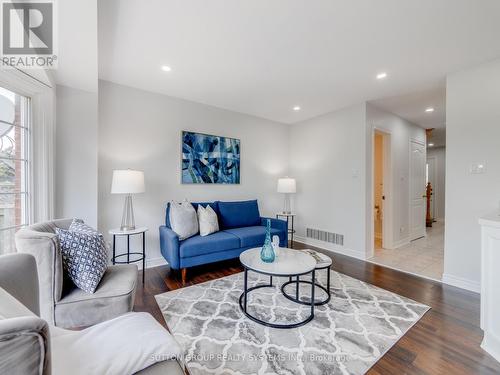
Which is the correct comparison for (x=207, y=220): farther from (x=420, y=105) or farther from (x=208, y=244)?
(x=420, y=105)

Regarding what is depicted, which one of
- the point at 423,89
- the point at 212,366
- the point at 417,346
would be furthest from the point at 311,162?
the point at 212,366

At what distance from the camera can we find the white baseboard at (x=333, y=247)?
11.6 feet

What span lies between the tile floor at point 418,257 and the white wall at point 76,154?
157 inches

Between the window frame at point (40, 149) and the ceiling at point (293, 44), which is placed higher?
the ceiling at point (293, 44)

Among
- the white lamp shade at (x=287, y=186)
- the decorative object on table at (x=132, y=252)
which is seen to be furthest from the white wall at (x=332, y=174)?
the decorative object on table at (x=132, y=252)

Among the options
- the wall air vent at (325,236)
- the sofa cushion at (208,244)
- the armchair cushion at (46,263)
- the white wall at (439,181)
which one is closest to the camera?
the armchair cushion at (46,263)

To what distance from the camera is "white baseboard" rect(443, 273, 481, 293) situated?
2453mm

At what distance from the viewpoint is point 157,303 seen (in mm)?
2193

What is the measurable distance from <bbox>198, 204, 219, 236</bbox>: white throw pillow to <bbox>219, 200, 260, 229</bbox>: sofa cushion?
0.25 meters

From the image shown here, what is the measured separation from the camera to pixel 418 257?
3.56m

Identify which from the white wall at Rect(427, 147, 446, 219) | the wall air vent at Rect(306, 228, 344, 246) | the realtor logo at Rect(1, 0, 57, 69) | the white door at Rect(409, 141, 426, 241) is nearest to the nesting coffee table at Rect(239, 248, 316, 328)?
the wall air vent at Rect(306, 228, 344, 246)

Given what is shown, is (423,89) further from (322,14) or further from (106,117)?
(106,117)

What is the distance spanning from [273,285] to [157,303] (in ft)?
4.03

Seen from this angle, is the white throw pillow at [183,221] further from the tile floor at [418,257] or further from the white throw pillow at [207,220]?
the tile floor at [418,257]
